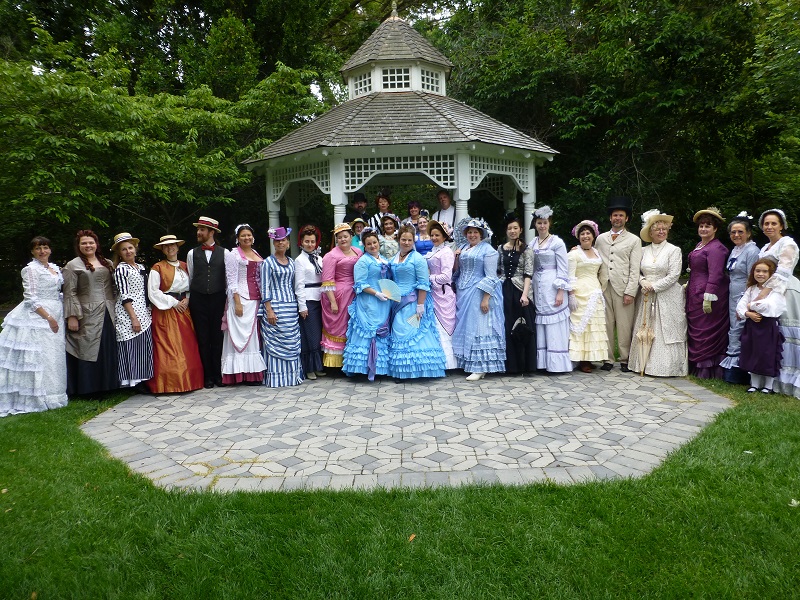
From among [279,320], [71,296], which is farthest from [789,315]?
[71,296]

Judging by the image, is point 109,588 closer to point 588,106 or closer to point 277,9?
point 588,106

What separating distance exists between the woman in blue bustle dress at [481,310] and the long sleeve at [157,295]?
339cm

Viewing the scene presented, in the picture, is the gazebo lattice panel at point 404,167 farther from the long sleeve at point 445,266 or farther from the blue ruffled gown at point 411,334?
the blue ruffled gown at point 411,334

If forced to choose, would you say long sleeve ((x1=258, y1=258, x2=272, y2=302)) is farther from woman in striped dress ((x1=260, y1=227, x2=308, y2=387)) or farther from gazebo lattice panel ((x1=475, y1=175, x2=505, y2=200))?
gazebo lattice panel ((x1=475, y1=175, x2=505, y2=200))

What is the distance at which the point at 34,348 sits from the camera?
227 inches

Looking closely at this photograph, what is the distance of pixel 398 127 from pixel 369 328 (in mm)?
4446

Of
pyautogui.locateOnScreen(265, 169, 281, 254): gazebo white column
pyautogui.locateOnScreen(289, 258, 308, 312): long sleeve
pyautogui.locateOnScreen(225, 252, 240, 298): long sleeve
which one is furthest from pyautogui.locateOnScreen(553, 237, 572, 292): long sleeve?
pyautogui.locateOnScreen(265, 169, 281, 254): gazebo white column

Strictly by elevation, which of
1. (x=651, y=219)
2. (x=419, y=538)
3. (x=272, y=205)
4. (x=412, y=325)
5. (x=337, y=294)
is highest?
(x=272, y=205)

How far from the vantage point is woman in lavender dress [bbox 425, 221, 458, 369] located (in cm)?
679

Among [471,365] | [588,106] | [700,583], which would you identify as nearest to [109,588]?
[700,583]

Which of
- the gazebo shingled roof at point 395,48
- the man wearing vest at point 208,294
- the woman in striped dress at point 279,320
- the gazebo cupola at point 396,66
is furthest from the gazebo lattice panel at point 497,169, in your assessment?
the man wearing vest at point 208,294

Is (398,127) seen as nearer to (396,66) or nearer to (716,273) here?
(396,66)

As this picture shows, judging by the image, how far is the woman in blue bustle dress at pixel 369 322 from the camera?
649 cm

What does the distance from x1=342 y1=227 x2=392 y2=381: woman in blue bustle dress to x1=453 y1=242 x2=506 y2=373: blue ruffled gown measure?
980 mm
